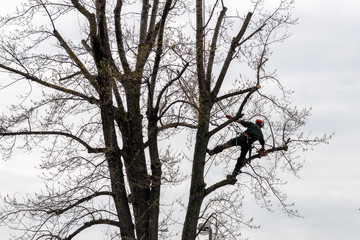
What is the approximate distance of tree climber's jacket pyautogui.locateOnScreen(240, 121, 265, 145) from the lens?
15.4m

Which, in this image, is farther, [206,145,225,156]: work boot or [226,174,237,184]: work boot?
[206,145,225,156]: work boot

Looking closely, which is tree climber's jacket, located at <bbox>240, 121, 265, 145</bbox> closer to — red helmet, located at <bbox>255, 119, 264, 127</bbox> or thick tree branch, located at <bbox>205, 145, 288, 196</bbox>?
red helmet, located at <bbox>255, 119, 264, 127</bbox>

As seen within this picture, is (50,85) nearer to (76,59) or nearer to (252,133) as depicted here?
(76,59)

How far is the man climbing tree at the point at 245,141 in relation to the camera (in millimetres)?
15461

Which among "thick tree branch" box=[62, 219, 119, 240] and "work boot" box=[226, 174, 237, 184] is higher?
"work boot" box=[226, 174, 237, 184]

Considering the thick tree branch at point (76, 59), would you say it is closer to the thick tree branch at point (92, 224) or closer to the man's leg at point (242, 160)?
the thick tree branch at point (92, 224)

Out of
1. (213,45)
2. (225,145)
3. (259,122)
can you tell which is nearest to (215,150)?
(225,145)

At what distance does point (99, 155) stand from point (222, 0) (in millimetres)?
4709

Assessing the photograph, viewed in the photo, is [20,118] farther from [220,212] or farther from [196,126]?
[220,212]

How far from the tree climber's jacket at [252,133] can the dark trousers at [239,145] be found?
0.36 ft

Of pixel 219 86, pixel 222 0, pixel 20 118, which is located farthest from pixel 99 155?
pixel 222 0

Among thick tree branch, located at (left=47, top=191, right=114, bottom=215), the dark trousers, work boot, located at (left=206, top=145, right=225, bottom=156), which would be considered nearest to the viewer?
thick tree branch, located at (left=47, top=191, right=114, bottom=215)

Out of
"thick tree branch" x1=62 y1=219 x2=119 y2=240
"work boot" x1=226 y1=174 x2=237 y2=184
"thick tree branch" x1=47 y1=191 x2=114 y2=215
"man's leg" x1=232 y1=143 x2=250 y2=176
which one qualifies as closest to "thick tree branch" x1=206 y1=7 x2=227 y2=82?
"man's leg" x1=232 y1=143 x2=250 y2=176

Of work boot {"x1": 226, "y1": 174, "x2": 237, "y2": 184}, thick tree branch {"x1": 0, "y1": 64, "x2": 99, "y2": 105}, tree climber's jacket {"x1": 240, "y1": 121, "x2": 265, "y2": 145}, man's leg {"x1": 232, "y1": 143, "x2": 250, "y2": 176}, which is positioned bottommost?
work boot {"x1": 226, "y1": 174, "x2": 237, "y2": 184}
